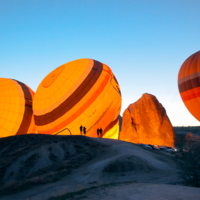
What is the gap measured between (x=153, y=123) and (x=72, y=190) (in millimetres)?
15800

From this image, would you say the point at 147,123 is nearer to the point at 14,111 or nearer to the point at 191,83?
the point at 191,83

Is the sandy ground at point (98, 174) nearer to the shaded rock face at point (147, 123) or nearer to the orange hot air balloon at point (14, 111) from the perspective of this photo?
the orange hot air balloon at point (14, 111)

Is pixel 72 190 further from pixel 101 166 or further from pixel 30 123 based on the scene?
pixel 30 123

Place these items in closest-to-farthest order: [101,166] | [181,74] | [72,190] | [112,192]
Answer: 1. [112,192]
2. [72,190]
3. [101,166]
4. [181,74]

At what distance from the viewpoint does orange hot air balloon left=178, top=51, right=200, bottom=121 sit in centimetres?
2139

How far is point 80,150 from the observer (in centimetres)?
1129

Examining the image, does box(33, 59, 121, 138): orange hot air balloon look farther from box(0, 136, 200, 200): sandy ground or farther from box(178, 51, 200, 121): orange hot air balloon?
box(178, 51, 200, 121): orange hot air balloon

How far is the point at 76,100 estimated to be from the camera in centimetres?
1481

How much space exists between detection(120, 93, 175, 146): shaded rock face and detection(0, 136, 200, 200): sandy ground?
26.6ft

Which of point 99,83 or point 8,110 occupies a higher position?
point 99,83

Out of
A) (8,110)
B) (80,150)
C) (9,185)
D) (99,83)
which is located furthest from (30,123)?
(9,185)

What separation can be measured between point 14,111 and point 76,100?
6.13 meters

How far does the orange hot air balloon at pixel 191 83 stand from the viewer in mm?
21388

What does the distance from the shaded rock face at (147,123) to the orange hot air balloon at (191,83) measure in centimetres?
378
